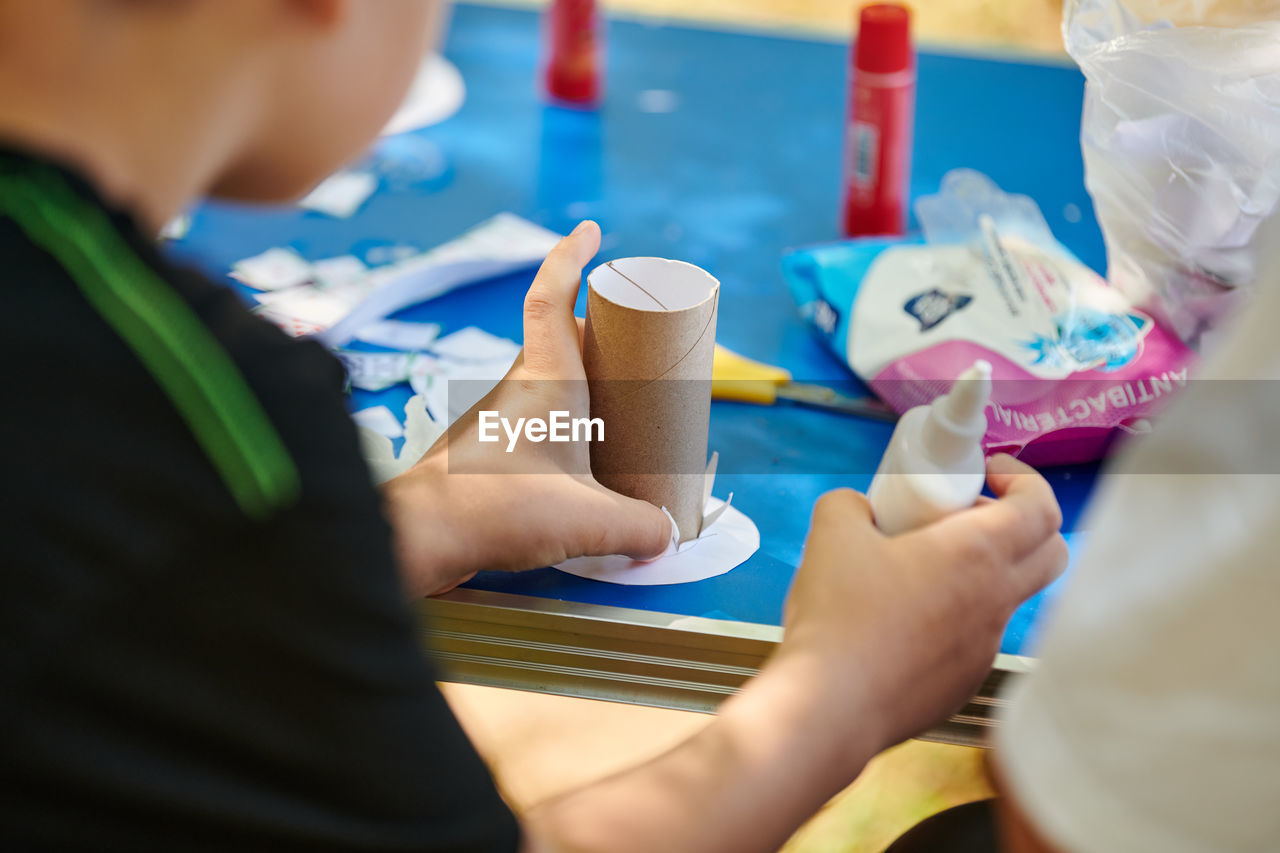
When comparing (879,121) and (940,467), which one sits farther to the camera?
(879,121)

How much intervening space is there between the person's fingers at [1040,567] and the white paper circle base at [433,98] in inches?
45.0

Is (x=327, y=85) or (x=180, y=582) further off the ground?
(x=327, y=85)

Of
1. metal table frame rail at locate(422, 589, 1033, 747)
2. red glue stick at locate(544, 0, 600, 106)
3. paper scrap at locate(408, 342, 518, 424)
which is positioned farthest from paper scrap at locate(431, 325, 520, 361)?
red glue stick at locate(544, 0, 600, 106)

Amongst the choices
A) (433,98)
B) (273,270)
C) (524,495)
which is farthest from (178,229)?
(524,495)

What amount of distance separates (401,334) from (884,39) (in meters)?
0.61

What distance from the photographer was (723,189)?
141 cm

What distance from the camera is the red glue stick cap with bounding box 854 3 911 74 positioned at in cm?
119

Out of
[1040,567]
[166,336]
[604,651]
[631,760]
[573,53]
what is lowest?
[631,760]

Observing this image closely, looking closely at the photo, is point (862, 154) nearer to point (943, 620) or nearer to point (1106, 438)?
point (1106, 438)

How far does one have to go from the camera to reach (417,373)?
1007 millimetres

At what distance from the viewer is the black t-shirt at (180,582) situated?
376 millimetres

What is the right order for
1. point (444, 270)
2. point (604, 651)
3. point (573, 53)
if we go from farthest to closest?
point (573, 53) < point (444, 270) < point (604, 651)

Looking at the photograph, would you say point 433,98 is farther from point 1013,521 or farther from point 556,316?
point 1013,521

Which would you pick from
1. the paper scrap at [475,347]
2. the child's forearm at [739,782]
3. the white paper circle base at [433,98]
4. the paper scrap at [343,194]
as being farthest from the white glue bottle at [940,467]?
the white paper circle base at [433,98]
